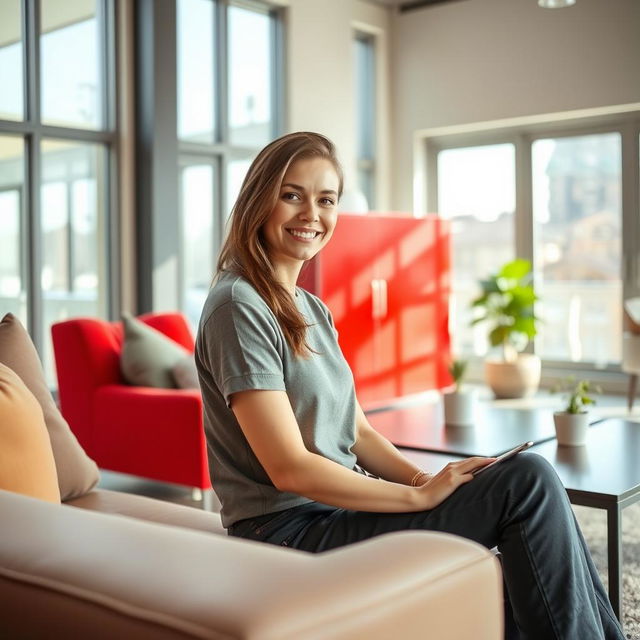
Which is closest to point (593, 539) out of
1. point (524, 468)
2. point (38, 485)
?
point (524, 468)

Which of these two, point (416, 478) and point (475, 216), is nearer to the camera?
point (416, 478)

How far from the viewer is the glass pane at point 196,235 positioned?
247 inches

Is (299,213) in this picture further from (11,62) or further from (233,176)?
(233,176)

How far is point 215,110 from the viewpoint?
6.52 m

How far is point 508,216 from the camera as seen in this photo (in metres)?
7.68

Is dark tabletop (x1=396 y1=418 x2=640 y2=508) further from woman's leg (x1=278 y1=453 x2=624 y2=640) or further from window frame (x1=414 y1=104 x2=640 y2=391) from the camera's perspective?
window frame (x1=414 y1=104 x2=640 y2=391)

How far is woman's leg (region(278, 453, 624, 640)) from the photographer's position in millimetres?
1419

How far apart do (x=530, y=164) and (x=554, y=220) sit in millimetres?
511

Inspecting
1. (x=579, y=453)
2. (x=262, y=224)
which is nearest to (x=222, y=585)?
(x=262, y=224)

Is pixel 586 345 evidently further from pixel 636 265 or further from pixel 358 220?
pixel 358 220

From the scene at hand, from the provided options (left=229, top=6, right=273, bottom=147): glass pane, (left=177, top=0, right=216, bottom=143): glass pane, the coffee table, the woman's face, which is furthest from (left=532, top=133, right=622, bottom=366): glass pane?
the woman's face

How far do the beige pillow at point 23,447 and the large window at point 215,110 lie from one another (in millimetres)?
4610

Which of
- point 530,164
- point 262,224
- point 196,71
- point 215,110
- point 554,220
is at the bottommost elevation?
point 262,224

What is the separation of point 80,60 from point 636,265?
4368 millimetres
